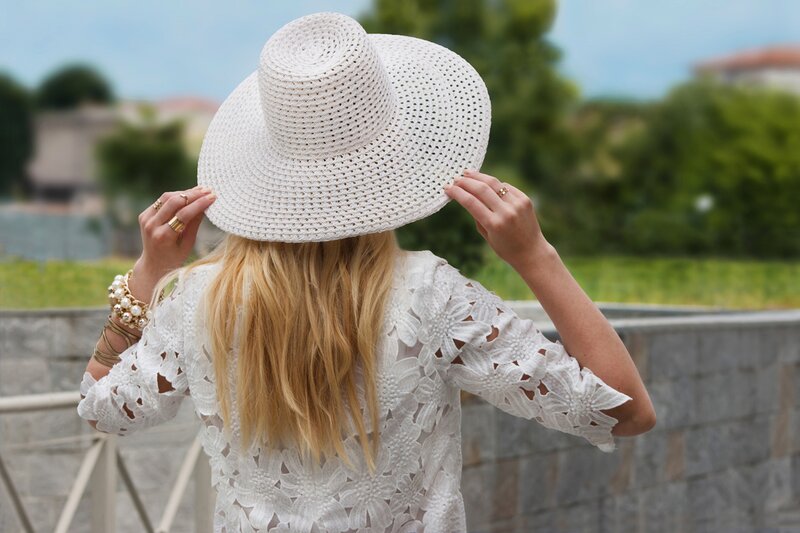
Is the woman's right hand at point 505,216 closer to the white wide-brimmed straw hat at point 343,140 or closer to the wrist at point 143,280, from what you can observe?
the white wide-brimmed straw hat at point 343,140

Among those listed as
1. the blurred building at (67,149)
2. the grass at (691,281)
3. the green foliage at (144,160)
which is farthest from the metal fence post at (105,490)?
the blurred building at (67,149)

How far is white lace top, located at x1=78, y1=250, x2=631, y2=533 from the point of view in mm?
1400

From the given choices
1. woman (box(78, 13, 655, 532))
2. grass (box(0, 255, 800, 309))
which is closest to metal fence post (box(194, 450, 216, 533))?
woman (box(78, 13, 655, 532))

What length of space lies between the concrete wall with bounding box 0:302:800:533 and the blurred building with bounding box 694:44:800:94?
18.1m

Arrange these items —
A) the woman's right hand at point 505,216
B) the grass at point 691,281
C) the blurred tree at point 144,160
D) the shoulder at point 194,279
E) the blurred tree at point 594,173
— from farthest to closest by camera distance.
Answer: the blurred tree at point 144,160, the blurred tree at point 594,173, the grass at point 691,281, the shoulder at point 194,279, the woman's right hand at point 505,216

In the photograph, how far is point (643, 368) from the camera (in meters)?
4.78

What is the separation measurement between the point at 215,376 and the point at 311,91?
14.6 inches

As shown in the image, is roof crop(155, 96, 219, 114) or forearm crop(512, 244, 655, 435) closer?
forearm crop(512, 244, 655, 435)

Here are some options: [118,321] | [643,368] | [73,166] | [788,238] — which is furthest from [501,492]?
[73,166]

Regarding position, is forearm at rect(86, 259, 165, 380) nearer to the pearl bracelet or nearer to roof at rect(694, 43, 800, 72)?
the pearl bracelet

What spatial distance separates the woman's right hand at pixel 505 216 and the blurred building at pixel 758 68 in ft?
73.1

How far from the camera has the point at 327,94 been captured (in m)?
1.44

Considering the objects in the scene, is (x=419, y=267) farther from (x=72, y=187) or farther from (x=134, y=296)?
(x=72, y=187)

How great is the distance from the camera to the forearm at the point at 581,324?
1403mm
